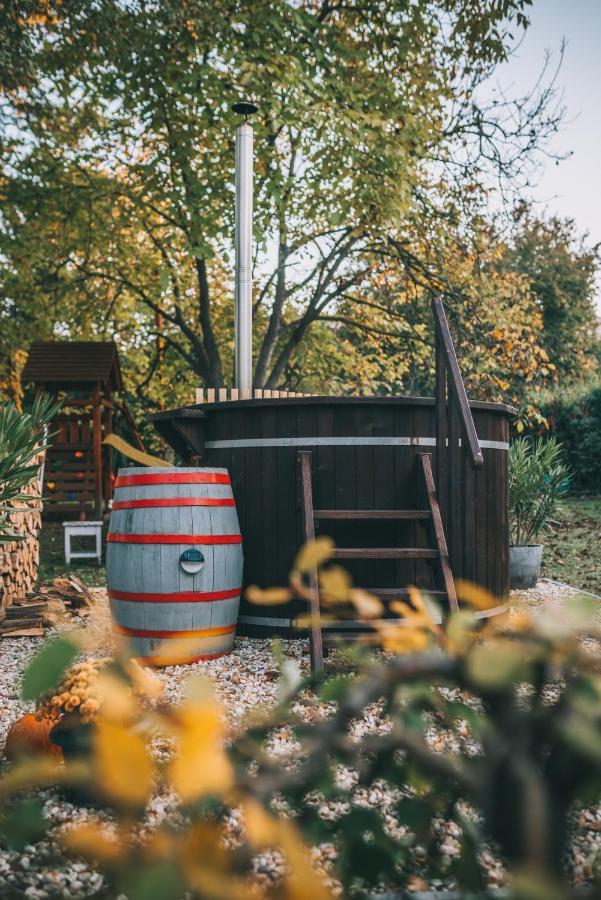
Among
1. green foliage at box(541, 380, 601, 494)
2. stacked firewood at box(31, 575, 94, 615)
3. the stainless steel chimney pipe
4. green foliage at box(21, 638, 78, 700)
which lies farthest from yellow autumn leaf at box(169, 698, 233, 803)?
green foliage at box(541, 380, 601, 494)

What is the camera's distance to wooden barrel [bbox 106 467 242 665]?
3.70 metres

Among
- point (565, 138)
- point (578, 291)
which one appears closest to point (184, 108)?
point (565, 138)

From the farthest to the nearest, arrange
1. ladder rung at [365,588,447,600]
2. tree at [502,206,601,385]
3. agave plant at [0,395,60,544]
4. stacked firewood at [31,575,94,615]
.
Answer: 1. tree at [502,206,601,385]
2. stacked firewood at [31,575,94,615]
3. agave plant at [0,395,60,544]
4. ladder rung at [365,588,447,600]

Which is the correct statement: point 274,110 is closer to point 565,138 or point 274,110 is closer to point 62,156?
point 62,156

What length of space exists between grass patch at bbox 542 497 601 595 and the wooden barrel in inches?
145

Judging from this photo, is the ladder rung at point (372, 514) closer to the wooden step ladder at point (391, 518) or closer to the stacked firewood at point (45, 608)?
the wooden step ladder at point (391, 518)

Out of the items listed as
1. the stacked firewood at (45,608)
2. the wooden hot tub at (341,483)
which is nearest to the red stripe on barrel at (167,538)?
the wooden hot tub at (341,483)

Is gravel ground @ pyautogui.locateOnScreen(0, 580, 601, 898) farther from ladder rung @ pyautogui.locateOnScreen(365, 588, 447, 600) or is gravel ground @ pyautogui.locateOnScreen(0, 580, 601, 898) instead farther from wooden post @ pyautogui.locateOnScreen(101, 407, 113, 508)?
wooden post @ pyautogui.locateOnScreen(101, 407, 113, 508)

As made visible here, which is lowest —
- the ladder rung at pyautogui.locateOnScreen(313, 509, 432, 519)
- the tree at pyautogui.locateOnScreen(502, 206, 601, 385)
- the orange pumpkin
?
the orange pumpkin

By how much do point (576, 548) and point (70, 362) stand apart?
7.18 metres

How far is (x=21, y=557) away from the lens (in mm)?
5527

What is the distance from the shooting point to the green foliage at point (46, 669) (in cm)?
51

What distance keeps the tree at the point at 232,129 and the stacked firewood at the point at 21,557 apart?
291 centimetres

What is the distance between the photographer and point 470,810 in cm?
210
